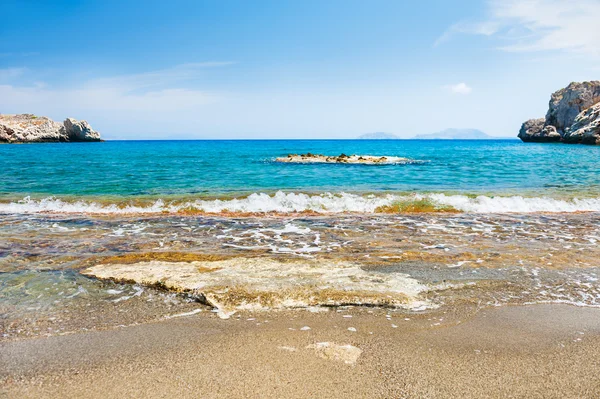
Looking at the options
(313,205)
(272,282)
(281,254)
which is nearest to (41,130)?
(313,205)

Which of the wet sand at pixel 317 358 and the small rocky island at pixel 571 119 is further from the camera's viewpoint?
the small rocky island at pixel 571 119

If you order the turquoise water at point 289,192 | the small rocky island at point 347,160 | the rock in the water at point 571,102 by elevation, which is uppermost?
the rock in the water at point 571,102

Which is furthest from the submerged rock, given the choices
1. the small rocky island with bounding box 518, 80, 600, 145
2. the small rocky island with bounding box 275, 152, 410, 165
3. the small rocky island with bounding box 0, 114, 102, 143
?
the small rocky island with bounding box 0, 114, 102, 143

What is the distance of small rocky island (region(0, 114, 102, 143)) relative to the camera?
93.4 meters

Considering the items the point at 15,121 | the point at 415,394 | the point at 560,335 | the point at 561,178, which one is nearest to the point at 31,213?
the point at 415,394

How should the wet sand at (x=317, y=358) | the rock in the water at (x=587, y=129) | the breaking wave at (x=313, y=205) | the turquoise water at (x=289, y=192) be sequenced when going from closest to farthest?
the wet sand at (x=317, y=358)
the breaking wave at (x=313, y=205)
the turquoise water at (x=289, y=192)
the rock in the water at (x=587, y=129)

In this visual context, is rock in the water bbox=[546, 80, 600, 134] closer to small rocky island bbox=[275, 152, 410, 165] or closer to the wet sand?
small rocky island bbox=[275, 152, 410, 165]

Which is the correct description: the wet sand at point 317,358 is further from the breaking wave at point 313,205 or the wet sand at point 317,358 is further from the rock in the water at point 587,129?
the rock in the water at point 587,129

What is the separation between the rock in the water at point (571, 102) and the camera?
94.6m

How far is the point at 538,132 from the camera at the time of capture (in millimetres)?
115312

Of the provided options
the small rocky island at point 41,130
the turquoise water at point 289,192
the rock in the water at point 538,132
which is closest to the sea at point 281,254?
the turquoise water at point 289,192

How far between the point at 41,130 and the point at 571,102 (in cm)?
14761

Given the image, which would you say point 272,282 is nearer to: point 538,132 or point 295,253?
point 295,253

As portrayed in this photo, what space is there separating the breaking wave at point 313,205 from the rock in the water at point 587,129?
78.6m
